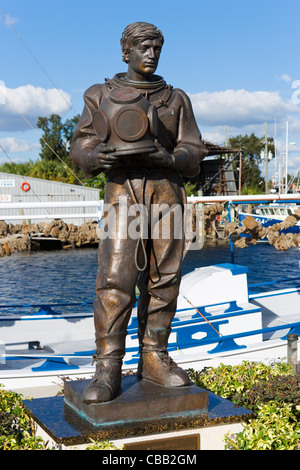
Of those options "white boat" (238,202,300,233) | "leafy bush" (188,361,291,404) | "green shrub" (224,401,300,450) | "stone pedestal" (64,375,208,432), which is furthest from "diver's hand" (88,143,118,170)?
"white boat" (238,202,300,233)

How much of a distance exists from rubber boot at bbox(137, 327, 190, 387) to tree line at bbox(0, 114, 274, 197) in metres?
22.0

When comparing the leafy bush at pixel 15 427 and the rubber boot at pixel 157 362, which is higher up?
the rubber boot at pixel 157 362

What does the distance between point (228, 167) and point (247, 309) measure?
4338cm

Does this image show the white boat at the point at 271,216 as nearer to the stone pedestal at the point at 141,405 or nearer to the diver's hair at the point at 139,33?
the diver's hair at the point at 139,33

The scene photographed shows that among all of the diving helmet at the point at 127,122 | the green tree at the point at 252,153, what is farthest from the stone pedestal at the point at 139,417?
the green tree at the point at 252,153

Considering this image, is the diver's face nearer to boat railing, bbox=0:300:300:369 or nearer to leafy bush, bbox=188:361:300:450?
leafy bush, bbox=188:361:300:450

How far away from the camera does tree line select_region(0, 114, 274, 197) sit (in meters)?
42.3

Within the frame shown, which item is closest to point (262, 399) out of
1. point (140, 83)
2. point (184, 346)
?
point (140, 83)

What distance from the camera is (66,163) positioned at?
50.3 metres

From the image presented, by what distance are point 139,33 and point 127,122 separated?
760mm

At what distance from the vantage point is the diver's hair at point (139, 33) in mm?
4160

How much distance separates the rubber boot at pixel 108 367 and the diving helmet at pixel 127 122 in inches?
52.6
